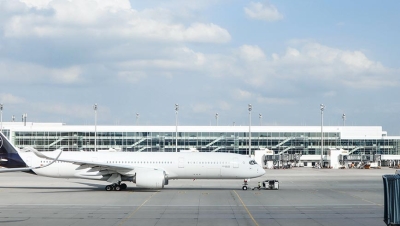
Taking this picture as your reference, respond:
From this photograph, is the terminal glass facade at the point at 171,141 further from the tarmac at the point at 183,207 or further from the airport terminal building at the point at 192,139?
the tarmac at the point at 183,207

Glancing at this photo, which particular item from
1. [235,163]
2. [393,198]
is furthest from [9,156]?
[393,198]

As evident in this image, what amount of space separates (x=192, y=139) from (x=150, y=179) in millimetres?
79633

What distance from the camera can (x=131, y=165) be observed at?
167 feet

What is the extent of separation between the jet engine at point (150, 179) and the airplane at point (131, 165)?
0.37 metres

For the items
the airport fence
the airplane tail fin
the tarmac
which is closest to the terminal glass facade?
the airplane tail fin

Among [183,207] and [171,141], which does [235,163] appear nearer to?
[183,207]

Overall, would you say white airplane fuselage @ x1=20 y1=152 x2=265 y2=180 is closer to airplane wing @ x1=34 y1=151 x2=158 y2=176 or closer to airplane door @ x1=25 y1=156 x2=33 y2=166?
airplane door @ x1=25 y1=156 x2=33 y2=166

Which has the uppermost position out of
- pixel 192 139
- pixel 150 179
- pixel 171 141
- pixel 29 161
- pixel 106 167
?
pixel 192 139

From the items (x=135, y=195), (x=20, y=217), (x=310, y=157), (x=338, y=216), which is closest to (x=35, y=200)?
(x=135, y=195)

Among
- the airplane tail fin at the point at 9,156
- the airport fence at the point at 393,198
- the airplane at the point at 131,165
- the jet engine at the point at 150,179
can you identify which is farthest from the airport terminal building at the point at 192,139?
the airport fence at the point at 393,198

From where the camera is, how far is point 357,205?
38.0m

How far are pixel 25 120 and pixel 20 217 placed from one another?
12519 centimetres

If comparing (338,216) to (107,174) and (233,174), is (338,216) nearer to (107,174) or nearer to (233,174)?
(233,174)

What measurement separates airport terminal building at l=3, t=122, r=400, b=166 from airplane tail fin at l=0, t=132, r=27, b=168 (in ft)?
244
